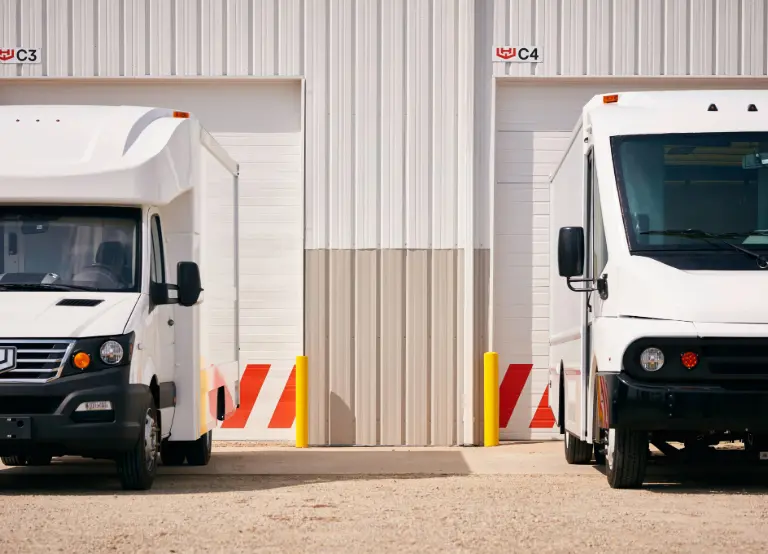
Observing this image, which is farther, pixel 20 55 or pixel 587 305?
pixel 20 55

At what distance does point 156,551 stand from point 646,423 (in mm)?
3771

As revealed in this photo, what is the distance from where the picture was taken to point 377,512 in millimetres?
9445

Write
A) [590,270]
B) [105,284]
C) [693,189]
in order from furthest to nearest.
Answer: [590,270] → [105,284] → [693,189]

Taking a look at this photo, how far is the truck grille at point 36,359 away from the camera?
10.4m

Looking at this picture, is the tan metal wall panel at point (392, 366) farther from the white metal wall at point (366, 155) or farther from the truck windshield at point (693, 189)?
the truck windshield at point (693, 189)

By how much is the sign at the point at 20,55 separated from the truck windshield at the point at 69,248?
6621 mm

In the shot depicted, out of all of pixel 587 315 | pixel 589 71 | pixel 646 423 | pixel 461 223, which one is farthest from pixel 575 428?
pixel 589 71

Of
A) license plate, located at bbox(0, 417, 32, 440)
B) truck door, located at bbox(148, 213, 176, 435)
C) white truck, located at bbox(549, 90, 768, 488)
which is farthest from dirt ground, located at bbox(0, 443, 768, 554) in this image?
truck door, located at bbox(148, 213, 176, 435)

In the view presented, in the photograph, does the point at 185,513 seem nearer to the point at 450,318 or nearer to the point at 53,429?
the point at 53,429

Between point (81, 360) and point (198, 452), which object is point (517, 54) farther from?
point (81, 360)

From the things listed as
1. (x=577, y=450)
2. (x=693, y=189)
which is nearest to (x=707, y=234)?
(x=693, y=189)

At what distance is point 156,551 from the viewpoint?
776cm

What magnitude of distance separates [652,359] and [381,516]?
2.24m

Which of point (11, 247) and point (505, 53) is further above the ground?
point (505, 53)
